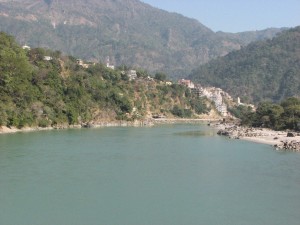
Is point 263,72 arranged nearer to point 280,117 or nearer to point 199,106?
point 199,106

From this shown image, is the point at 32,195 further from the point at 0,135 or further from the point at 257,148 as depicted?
the point at 0,135

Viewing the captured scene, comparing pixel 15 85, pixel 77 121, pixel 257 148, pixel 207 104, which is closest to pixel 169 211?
pixel 257 148

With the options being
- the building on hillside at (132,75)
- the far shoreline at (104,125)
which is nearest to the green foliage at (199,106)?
the far shoreline at (104,125)

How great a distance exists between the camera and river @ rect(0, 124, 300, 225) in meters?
17.4

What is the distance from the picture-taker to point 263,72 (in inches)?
6324

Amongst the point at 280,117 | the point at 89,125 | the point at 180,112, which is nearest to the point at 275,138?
the point at 280,117

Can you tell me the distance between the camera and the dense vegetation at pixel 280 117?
5428cm

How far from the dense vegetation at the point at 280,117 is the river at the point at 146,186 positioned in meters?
18.3

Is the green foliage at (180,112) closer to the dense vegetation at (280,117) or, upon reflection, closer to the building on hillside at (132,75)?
the building on hillside at (132,75)

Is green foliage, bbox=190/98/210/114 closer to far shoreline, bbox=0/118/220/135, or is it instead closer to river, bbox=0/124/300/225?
far shoreline, bbox=0/118/220/135

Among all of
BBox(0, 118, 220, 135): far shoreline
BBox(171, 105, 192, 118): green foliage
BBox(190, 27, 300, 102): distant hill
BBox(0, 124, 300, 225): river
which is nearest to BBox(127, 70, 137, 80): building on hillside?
BBox(171, 105, 192, 118): green foliage

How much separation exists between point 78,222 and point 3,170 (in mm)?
10877

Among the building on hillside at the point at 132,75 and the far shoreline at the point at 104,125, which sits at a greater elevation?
the building on hillside at the point at 132,75

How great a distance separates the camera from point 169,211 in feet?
59.7
